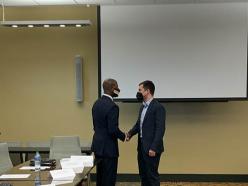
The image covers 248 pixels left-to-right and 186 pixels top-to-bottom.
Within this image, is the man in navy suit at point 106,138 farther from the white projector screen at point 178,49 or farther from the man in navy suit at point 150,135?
the white projector screen at point 178,49

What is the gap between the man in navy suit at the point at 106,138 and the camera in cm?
448

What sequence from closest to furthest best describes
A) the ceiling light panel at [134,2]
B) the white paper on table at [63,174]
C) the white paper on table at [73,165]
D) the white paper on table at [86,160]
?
the white paper on table at [63,174]
the white paper on table at [73,165]
the white paper on table at [86,160]
the ceiling light panel at [134,2]

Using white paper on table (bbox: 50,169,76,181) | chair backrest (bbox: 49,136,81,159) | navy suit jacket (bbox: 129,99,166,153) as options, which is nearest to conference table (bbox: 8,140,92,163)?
chair backrest (bbox: 49,136,81,159)

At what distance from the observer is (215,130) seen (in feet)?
21.5

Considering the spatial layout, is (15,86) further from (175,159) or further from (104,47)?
(175,159)

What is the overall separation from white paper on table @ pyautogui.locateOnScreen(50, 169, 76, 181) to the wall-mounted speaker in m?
2.65

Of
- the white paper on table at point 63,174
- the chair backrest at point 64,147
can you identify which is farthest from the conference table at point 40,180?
the chair backrest at point 64,147

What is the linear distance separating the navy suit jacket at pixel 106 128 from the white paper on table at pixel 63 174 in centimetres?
57

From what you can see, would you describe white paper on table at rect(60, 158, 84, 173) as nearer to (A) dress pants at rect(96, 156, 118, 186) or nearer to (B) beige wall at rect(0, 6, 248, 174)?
(A) dress pants at rect(96, 156, 118, 186)

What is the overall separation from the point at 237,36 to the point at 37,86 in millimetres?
3456

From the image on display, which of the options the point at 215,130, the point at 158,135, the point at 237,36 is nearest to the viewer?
the point at 158,135

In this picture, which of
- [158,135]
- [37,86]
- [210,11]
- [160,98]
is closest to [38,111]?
[37,86]

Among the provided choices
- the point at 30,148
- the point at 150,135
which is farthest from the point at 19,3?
the point at 150,135

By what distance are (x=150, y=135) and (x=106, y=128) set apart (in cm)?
57
